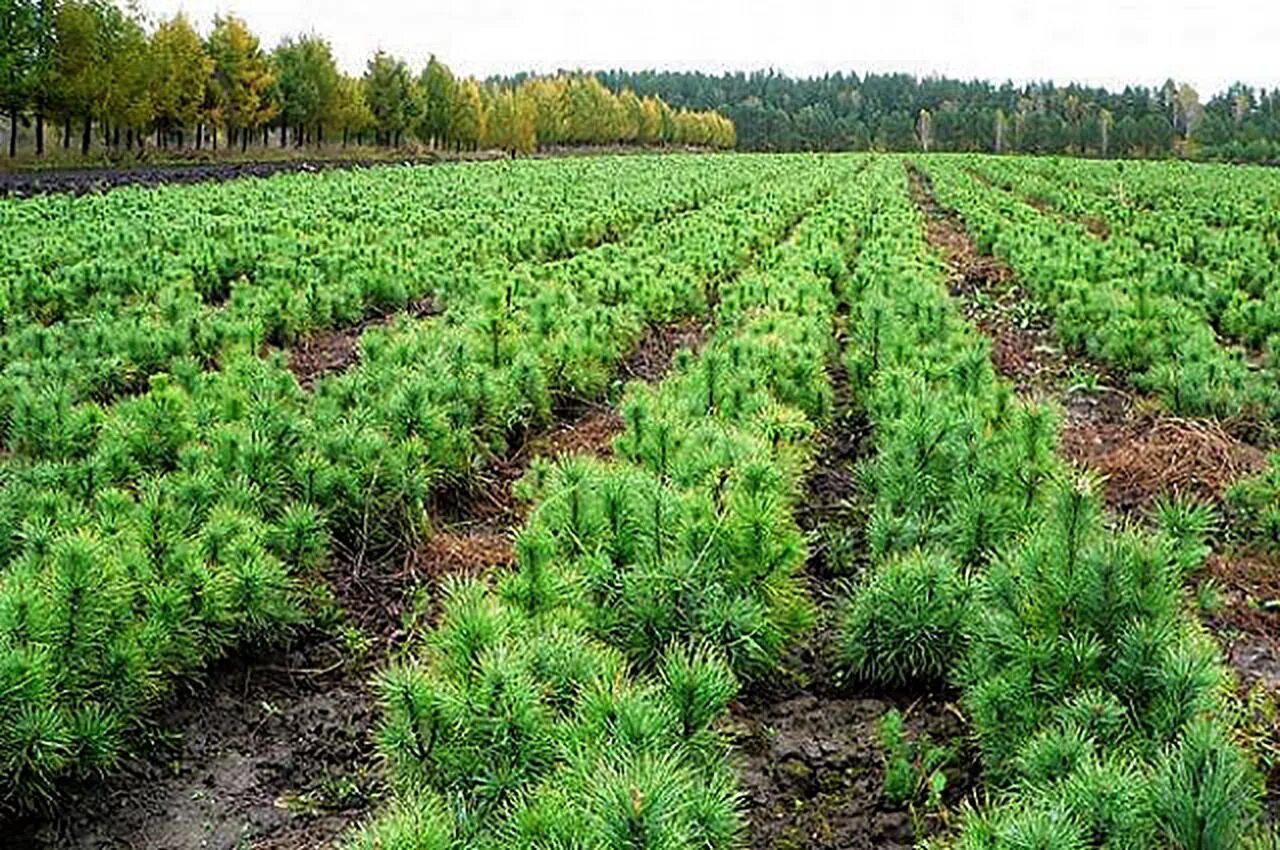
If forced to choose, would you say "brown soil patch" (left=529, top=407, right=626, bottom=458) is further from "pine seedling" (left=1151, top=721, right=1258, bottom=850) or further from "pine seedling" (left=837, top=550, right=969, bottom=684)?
"pine seedling" (left=1151, top=721, right=1258, bottom=850)

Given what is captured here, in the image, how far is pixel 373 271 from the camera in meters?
13.5

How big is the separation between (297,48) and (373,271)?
49988mm

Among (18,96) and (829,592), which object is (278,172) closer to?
(18,96)

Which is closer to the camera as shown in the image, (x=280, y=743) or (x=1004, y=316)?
(x=280, y=743)

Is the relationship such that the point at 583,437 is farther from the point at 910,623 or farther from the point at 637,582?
the point at 910,623

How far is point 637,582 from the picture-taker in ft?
14.1

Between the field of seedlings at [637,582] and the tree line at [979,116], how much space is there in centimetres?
7853

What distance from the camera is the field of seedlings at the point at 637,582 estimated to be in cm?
318

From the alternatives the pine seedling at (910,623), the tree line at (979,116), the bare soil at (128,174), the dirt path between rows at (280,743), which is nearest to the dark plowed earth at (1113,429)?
the pine seedling at (910,623)

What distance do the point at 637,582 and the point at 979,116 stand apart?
104051 millimetres

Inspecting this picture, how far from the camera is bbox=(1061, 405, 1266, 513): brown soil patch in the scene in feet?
21.9

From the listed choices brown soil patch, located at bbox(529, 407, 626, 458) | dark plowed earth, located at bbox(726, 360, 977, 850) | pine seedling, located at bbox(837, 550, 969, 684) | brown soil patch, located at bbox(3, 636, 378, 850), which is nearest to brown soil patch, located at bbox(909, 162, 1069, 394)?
brown soil patch, located at bbox(529, 407, 626, 458)

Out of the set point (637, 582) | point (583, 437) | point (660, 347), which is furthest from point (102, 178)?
point (637, 582)

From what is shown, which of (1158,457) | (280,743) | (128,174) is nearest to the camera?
(280,743)
